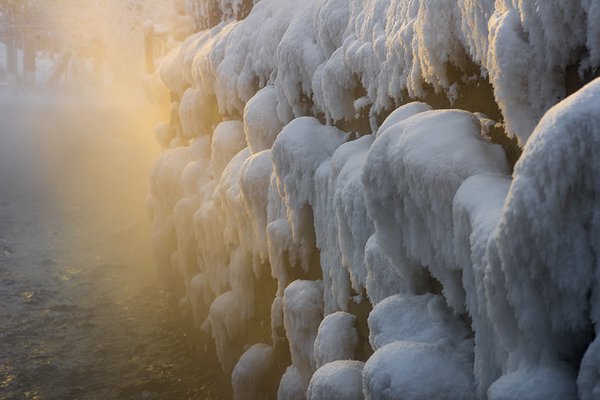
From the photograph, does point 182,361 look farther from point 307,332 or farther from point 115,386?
point 307,332

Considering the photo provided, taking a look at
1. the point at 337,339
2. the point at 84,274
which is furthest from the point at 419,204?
the point at 84,274

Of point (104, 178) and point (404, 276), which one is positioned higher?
point (404, 276)

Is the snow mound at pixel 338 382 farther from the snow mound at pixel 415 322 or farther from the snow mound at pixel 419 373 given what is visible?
the snow mound at pixel 419 373

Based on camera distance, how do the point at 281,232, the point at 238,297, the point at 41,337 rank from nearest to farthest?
1. the point at 281,232
2. the point at 238,297
3. the point at 41,337

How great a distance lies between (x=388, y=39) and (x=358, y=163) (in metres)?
0.63

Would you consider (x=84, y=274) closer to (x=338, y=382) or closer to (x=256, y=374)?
(x=256, y=374)

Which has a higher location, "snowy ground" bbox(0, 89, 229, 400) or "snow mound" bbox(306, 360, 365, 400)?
"snow mound" bbox(306, 360, 365, 400)

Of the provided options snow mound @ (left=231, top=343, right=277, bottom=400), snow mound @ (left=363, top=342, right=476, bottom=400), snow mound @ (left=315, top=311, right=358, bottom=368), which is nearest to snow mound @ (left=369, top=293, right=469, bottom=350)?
snow mound @ (left=363, top=342, right=476, bottom=400)

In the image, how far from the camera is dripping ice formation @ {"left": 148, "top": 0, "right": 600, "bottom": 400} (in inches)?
63.0

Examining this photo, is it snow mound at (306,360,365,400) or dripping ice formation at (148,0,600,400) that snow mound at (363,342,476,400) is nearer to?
dripping ice formation at (148,0,600,400)

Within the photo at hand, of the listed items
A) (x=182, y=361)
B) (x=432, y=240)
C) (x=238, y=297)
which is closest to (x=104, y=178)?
(x=182, y=361)

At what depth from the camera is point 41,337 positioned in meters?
7.90

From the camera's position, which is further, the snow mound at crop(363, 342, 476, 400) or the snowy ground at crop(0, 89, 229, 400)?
the snowy ground at crop(0, 89, 229, 400)

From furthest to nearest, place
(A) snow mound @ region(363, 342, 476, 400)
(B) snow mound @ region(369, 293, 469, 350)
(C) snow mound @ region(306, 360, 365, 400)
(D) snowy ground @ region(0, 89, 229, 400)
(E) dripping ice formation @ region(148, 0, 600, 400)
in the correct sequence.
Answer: (D) snowy ground @ region(0, 89, 229, 400) → (C) snow mound @ region(306, 360, 365, 400) → (B) snow mound @ region(369, 293, 469, 350) → (A) snow mound @ region(363, 342, 476, 400) → (E) dripping ice formation @ region(148, 0, 600, 400)
